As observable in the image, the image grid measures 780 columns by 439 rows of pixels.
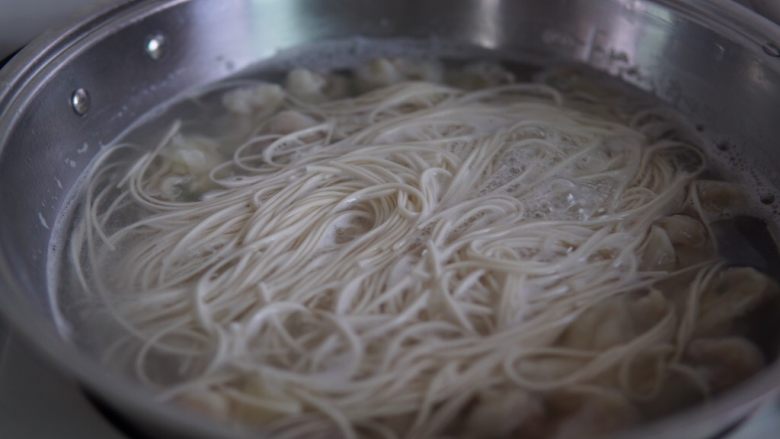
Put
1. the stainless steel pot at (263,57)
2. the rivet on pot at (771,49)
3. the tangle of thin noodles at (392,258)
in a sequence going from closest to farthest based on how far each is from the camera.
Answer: the tangle of thin noodles at (392,258) → the stainless steel pot at (263,57) → the rivet on pot at (771,49)

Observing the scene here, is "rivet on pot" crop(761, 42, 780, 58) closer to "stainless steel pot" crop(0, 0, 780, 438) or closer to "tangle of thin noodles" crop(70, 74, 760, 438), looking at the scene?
"stainless steel pot" crop(0, 0, 780, 438)

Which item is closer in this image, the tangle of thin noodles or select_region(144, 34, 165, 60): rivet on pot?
the tangle of thin noodles

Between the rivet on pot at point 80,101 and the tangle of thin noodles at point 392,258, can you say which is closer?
the tangle of thin noodles at point 392,258

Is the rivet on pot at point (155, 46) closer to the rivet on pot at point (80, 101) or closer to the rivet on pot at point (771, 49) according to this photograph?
the rivet on pot at point (80, 101)

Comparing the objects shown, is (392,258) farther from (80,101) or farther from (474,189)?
(80,101)

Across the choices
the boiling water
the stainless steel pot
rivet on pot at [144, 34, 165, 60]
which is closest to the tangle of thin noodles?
the boiling water

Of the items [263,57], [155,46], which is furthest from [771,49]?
[155,46]

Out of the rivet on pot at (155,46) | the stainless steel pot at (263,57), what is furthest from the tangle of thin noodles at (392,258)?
the rivet on pot at (155,46)
